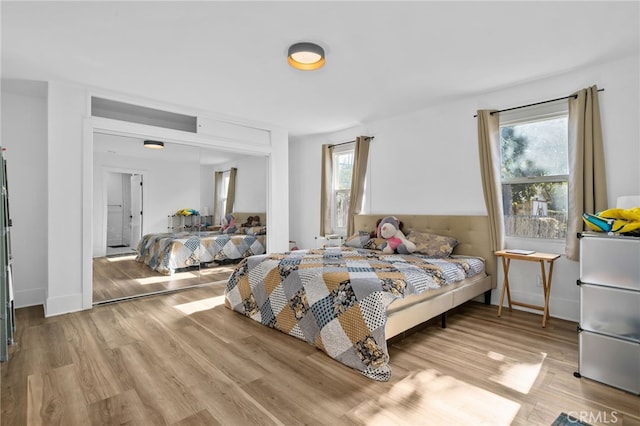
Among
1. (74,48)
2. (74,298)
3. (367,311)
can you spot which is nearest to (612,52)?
(367,311)

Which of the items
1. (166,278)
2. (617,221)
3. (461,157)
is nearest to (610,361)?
(617,221)

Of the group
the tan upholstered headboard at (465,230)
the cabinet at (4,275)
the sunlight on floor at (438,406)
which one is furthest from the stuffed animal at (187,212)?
the sunlight on floor at (438,406)

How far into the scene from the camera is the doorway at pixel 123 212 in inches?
151

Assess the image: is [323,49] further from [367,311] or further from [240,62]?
[367,311]

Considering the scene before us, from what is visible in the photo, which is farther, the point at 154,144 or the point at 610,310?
the point at 154,144

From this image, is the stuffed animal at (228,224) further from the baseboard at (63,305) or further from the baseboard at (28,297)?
the baseboard at (28,297)

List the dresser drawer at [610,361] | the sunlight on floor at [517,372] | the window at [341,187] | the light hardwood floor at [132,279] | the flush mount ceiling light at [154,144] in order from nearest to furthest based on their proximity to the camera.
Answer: the dresser drawer at [610,361]
the sunlight on floor at [517,372]
the light hardwood floor at [132,279]
the flush mount ceiling light at [154,144]
the window at [341,187]

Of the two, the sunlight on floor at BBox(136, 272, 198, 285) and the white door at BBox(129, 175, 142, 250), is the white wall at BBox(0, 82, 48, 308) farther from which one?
the sunlight on floor at BBox(136, 272, 198, 285)

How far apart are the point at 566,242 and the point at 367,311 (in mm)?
2387

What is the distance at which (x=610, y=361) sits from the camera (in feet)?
6.52

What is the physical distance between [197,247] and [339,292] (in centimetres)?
294

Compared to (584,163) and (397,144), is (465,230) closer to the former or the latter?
(584,163)

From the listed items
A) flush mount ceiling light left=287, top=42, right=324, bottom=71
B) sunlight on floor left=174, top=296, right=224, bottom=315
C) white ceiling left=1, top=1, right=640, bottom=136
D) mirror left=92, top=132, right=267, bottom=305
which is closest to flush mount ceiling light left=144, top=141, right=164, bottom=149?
mirror left=92, top=132, right=267, bottom=305

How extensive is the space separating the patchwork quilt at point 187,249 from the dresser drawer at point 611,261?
418cm
